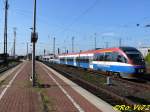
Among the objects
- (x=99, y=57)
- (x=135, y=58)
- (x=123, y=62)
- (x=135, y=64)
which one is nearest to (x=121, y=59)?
(x=123, y=62)

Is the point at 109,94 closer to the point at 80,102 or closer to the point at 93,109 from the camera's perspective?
the point at 80,102

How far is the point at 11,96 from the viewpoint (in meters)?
17.4

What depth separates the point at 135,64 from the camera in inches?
1184

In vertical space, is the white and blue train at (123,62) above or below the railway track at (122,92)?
above

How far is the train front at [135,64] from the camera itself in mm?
29911

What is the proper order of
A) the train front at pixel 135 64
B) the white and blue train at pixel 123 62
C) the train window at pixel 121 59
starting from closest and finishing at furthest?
1. the train front at pixel 135 64
2. the white and blue train at pixel 123 62
3. the train window at pixel 121 59

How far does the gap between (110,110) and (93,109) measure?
23.9 inches

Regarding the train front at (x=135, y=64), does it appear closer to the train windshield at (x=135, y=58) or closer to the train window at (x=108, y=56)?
the train windshield at (x=135, y=58)

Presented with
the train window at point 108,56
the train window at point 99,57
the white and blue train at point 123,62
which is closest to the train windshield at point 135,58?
the white and blue train at point 123,62

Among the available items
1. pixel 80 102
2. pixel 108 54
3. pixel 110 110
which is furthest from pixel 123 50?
pixel 110 110

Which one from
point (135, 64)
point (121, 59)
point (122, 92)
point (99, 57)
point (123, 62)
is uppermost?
point (99, 57)

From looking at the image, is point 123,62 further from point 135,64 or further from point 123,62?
point 135,64

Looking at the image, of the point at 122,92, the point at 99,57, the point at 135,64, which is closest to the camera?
the point at 122,92

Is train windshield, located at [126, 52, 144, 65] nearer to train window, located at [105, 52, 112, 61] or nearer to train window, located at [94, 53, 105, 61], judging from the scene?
train window, located at [105, 52, 112, 61]
